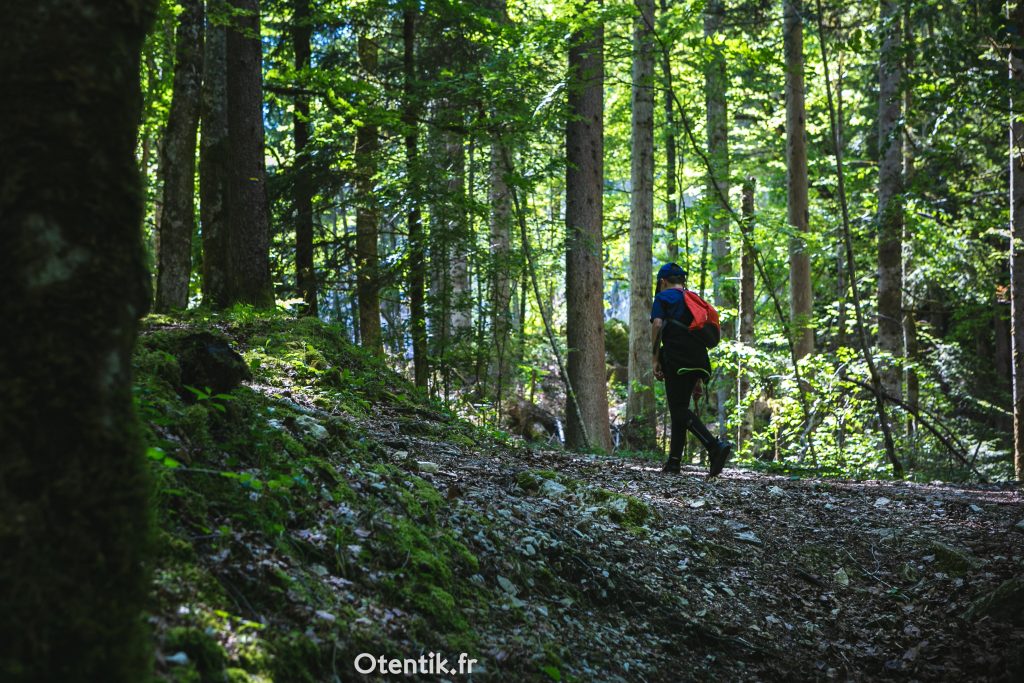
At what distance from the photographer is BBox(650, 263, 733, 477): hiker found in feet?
26.0

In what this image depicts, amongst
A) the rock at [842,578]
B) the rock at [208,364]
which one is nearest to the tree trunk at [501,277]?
the rock at [208,364]

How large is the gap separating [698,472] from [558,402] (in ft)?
46.9

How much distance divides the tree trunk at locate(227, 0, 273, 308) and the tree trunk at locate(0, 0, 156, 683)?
27.8ft

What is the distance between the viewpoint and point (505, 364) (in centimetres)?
1474

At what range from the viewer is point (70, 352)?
1.73 m

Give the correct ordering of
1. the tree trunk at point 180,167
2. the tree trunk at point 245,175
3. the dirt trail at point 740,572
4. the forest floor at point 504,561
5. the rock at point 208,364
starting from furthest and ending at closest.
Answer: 1. the tree trunk at point 245,175
2. the tree trunk at point 180,167
3. the rock at point 208,364
4. the dirt trail at point 740,572
5. the forest floor at point 504,561

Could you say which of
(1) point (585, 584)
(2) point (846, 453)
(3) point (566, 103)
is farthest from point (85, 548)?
(2) point (846, 453)

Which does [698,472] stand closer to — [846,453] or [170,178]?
[846,453]

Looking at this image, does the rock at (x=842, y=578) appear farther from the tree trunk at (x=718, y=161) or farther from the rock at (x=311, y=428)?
the tree trunk at (x=718, y=161)

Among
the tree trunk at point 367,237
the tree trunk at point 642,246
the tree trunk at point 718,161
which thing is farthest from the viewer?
the tree trunk at point 718,161

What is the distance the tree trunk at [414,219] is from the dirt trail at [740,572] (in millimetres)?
5047

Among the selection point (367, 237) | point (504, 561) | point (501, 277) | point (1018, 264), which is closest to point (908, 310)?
point (1018, 264)

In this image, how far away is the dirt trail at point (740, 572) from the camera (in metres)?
4.12

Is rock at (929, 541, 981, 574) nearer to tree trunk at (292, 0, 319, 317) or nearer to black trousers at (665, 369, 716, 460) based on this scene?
black trousers at (665, 369, 716, 460)
